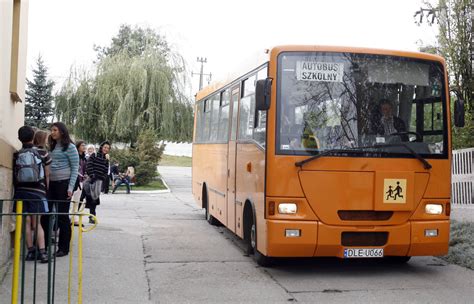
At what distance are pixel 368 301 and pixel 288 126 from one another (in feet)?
7.88

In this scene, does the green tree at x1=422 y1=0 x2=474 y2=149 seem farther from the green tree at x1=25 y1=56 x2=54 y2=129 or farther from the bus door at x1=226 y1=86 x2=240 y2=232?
the green tree at x1=25 y1=56 x2=54 y2=129

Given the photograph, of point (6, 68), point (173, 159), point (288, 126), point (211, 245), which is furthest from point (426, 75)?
point (173, 159)

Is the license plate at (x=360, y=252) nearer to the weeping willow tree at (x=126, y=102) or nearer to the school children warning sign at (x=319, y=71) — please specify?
the school children warning sign at (x=319, y=71)

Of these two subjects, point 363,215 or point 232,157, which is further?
point 232,157

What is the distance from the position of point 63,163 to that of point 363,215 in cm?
440

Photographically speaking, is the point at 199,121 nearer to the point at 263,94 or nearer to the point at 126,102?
the point at 263,94

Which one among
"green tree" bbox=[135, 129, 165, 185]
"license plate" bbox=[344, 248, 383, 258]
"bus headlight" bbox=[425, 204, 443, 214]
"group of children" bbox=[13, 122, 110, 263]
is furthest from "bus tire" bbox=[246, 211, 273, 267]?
"green tree" bbox=[135, 129, 165, 185]

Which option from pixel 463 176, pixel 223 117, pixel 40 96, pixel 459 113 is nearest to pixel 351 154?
pixel 459 113

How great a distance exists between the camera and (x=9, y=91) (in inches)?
339

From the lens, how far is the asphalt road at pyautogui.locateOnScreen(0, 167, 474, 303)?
22.2 ft

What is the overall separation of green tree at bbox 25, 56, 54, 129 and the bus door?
85.8ft

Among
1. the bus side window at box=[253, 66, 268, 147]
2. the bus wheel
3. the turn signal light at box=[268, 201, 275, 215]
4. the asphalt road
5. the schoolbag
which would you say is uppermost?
the bus side window at box=[253, 66, 268, 147]

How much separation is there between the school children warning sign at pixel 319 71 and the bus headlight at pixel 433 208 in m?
2.06

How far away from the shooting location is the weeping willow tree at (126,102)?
30406 millimetres
